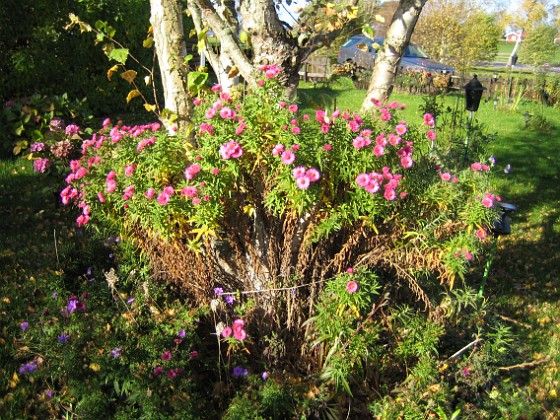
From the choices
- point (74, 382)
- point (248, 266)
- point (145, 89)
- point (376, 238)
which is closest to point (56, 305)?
point (74, 382)

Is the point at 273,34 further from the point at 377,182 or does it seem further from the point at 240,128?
the point at 377,182

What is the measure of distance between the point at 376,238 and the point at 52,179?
12.0 feet

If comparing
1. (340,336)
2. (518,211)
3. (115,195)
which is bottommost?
(518,211)

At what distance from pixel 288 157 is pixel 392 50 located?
1341 mm

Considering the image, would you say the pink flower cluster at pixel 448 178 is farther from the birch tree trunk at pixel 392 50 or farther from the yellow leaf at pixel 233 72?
the yellow leaf at pixel 233 72

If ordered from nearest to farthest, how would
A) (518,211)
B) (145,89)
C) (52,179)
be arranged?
(52,179) → (518,211) → (145,89)

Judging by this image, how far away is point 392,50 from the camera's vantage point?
304 centimetres

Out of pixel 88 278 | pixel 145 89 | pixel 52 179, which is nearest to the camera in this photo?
pixel 88 278

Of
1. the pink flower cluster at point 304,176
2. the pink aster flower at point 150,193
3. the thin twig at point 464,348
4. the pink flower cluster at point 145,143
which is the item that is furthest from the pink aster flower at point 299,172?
the thin twig at point 464,348

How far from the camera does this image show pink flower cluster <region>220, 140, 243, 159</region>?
7.24ft

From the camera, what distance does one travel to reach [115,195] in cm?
253

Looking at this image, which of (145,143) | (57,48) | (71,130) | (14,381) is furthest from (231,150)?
(57,48)

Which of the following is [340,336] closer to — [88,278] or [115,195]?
[115,195]

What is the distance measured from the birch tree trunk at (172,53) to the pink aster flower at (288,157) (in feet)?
3.94
